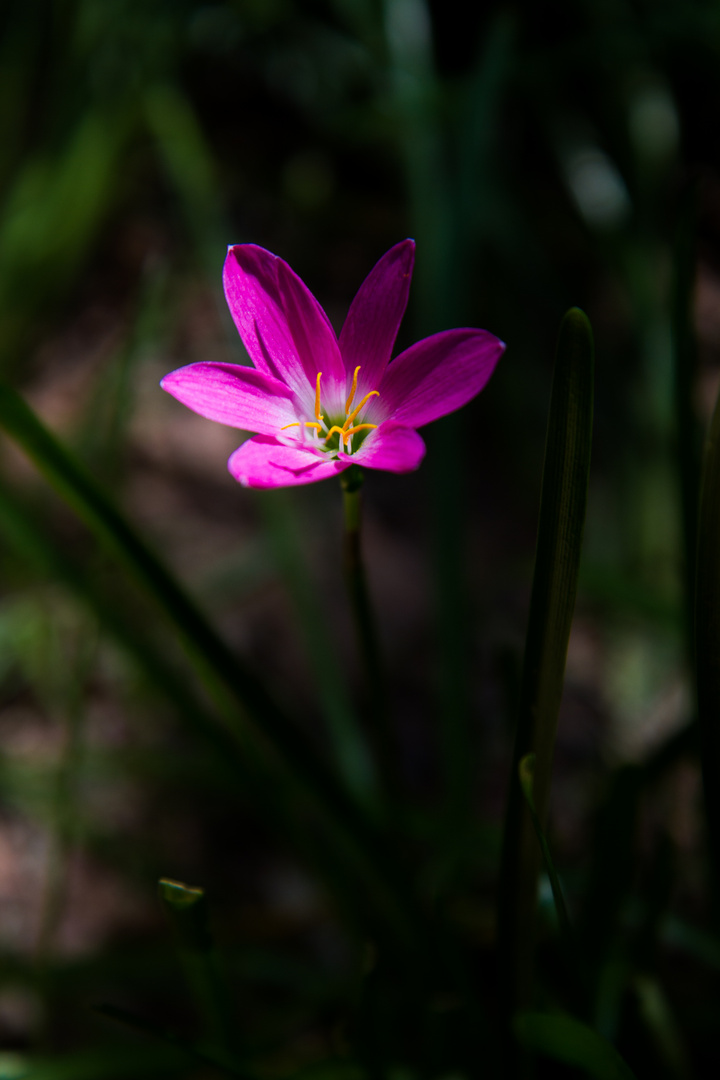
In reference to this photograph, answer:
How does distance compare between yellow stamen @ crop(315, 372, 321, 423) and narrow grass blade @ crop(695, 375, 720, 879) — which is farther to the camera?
yellow stamen @ crop(315, 372, 321, 423)

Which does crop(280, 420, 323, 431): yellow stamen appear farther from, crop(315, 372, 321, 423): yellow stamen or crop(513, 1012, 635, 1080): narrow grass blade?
crop(513, 1012, 635, 1080): narrow grass blade

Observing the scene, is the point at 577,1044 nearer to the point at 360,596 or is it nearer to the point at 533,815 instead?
the point at 533,815

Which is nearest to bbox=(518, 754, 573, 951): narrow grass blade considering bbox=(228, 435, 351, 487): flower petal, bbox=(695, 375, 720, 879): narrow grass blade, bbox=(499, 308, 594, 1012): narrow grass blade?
bbox=(499, 308, 594, 1012): narrow grass blade

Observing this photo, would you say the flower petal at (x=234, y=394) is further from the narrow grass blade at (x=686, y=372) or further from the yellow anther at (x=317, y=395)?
the narrow grass blade at (x=686, y=372)

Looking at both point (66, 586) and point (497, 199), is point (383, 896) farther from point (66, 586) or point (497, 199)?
point (497, 199)

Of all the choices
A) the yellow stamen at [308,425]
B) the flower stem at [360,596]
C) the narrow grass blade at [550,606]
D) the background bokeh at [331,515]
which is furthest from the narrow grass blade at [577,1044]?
the yellow stamen at [308,425]

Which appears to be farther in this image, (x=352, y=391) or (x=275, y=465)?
(x=352, y=391)

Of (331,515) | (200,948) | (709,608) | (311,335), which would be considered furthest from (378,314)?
(331,515)
